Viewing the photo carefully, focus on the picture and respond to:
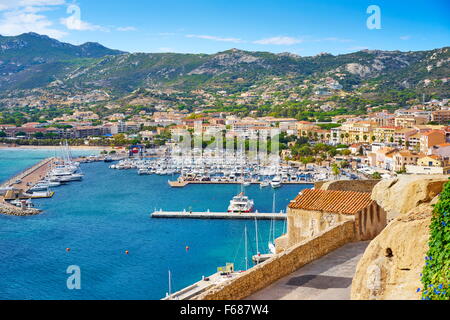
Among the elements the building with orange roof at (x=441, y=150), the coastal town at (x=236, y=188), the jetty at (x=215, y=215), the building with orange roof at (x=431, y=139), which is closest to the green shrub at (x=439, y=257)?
the coastal town at (x=236, y=188)

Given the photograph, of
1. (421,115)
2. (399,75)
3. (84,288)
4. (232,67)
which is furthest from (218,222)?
(232,67)

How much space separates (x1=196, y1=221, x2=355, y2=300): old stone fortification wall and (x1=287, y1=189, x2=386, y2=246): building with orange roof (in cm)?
15

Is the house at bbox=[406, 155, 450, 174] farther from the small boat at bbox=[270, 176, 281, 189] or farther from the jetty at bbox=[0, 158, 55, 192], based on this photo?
the jetty at bbox=[0, 158, 55, 192]

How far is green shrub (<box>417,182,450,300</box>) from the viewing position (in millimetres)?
2438

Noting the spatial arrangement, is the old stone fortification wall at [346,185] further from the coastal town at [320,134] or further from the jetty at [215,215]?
the coastal town at [320,134]

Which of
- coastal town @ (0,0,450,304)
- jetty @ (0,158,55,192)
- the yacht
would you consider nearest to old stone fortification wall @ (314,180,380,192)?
coastal town @ (0,0,450,304)

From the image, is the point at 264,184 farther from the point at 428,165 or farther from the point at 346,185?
the point at 346,185

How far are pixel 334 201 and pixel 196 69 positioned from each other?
125048 millimetres

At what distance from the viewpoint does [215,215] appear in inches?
1021

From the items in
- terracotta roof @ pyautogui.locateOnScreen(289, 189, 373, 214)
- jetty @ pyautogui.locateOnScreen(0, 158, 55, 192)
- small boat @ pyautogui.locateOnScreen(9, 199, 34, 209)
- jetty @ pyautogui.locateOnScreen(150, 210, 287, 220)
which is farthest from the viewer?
jetty @ pyautogui.locateOnScreen(0, 158, 55, 192)

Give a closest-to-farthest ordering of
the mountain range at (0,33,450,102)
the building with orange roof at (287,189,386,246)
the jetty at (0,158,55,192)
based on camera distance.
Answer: the building with orange roof at (287,189,386,246) < the jetty at (0,158,55,192) < the mountain range at (0,33,450,102)

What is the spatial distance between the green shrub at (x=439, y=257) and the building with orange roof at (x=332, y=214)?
2066 millimetres

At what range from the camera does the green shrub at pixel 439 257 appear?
2.44 meters
